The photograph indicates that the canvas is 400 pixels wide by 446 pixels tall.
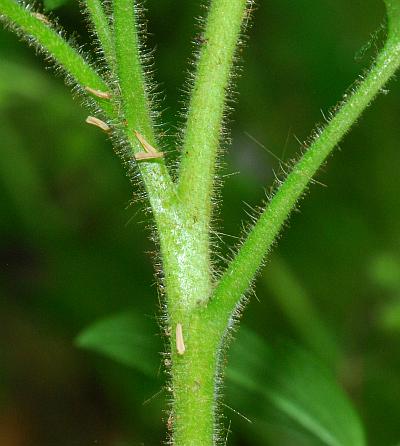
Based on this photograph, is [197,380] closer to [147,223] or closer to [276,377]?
[276,377]

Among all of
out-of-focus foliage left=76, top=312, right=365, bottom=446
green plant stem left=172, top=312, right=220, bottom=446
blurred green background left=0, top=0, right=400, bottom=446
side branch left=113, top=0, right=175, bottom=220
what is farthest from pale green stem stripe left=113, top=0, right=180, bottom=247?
blurred green background left=0, top=0, right=400, bottom=446

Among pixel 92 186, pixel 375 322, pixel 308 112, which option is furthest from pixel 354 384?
pixel 92 186

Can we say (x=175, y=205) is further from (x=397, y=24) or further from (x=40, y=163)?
(x=40, y=163)

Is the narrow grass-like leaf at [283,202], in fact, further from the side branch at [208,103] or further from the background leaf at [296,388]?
the background leaf at [296,388]

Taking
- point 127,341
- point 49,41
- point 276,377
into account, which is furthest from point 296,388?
point 49,41

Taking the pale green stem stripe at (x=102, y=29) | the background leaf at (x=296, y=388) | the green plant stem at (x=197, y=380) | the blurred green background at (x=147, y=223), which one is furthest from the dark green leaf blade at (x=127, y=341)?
the blurred green background at (x=147, y=223)

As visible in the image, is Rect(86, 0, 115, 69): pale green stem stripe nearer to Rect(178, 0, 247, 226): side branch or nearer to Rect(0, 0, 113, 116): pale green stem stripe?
Rect(0, 0, 113, 116): pale green stem stripe
